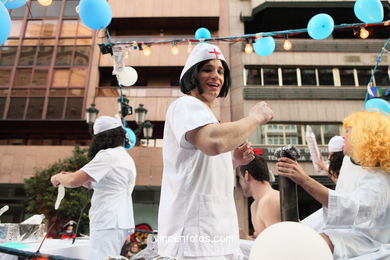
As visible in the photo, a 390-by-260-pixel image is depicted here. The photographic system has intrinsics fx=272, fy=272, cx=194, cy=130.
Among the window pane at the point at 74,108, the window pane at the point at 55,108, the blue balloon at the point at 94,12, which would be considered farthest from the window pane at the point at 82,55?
the blue balloon at the point at 94,12

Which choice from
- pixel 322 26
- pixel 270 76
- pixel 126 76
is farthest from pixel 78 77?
pixel 322 26

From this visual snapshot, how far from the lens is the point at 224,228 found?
51.9 inches

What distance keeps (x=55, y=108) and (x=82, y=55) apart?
3628 mm

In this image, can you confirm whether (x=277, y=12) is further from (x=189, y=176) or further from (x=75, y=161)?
(x=189, y=176)

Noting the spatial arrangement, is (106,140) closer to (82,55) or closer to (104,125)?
(104,125)

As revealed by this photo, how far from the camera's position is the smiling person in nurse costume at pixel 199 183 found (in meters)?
1.25

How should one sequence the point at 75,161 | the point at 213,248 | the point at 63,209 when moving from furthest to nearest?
the point at 75,161 → the point at 63,209 → the point at 213,248

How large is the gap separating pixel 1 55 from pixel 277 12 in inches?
672

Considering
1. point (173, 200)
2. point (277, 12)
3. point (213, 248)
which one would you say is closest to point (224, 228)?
point (213, 248)

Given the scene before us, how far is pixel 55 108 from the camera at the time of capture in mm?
15688

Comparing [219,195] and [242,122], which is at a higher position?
[242,122]

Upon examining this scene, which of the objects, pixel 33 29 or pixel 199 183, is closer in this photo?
pixel 199 183

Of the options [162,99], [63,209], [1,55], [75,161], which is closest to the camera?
[63,209]

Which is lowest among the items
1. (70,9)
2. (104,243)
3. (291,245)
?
(104,243)
